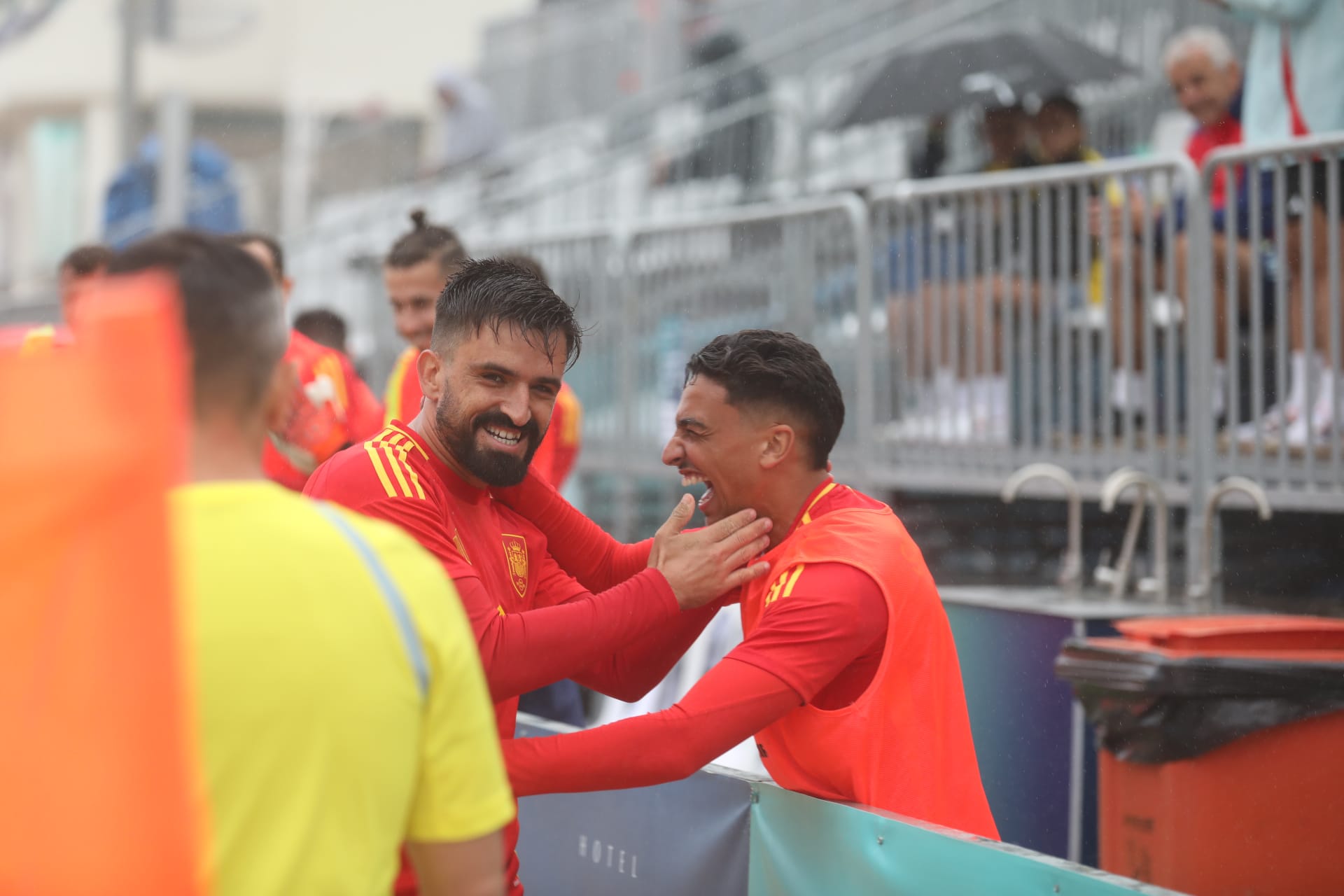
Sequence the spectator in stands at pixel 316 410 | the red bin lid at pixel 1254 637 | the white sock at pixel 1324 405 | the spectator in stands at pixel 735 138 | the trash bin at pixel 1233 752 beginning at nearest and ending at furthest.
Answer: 1. the trash bin at pixel 1233 752
2. the red bin lid at pixel 1254 637
3. the spectator in stands at pixel 316 410
4. the white sock at pixel 1324 405
5. the spectator in stands at pixel 735 138

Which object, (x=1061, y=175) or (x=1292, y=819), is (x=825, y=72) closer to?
(x=1061, y=175)

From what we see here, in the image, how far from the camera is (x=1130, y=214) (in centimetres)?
652

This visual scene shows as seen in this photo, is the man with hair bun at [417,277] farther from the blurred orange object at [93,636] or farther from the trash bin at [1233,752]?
the blurred orange object at [93,636]

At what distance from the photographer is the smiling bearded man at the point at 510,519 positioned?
2822 millimetres

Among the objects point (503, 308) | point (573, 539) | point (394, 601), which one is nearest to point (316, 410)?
point (573, 539)

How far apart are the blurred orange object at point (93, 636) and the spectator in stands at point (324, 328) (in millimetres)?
6346

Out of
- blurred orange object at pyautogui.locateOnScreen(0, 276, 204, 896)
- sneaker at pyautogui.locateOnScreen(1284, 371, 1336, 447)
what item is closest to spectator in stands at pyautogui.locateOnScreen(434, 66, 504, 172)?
sneaker at pyautogui.locateOnScreen(1284, 371, 1336, 447)

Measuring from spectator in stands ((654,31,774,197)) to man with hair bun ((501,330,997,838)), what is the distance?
8981 millimetres

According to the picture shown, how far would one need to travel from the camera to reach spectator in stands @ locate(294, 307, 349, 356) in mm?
7793

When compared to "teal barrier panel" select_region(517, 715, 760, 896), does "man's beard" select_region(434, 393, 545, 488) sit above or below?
above

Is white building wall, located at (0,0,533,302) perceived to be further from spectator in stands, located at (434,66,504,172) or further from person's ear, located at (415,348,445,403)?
person's ear, located at (415,348,445,403)

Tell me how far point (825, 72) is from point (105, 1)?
9.33 metres

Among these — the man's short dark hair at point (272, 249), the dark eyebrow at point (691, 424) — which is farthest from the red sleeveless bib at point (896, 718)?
the man's short dark hair at point (272, 249)

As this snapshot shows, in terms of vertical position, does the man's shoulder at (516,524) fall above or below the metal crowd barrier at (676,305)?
below
